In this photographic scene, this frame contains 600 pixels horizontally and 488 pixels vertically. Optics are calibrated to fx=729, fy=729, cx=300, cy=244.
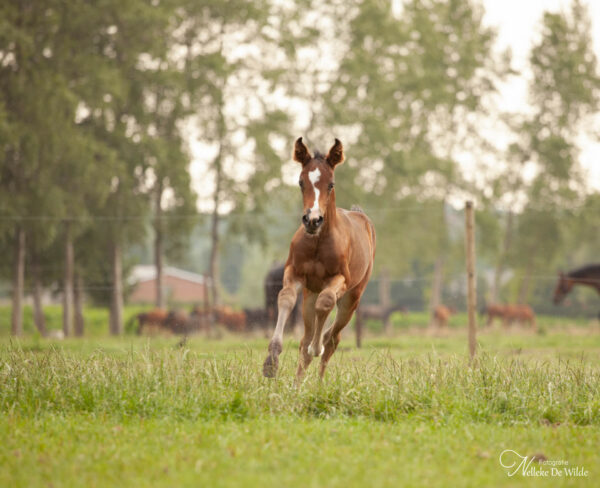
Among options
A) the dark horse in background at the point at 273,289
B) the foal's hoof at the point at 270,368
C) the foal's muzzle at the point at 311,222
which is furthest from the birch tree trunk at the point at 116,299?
the foal's hoof at the point at 270,368

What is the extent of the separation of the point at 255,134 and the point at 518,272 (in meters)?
15.1

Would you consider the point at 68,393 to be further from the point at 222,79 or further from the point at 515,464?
the point at 222,79

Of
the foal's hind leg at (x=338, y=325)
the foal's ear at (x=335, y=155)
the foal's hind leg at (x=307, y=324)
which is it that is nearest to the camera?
the foal's ear at (x=335, y=155)

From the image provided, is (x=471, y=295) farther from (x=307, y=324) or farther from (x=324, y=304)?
(x=324, y=304)

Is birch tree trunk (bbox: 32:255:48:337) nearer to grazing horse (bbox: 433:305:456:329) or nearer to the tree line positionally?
the tree line

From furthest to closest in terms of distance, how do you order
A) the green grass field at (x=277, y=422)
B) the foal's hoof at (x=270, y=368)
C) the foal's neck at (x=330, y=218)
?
1. the foal's neck at (x=330, y=218)
2. the foal's hoof at (x=270, y=368)
3. the green grass field at (x=277, y=422)

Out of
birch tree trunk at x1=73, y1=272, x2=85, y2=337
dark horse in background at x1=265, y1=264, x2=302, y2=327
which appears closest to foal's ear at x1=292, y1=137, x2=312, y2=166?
dark horse in background at x1=265, y1=264, x2=302, y2=327

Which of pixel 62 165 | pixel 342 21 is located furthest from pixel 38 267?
pixel 342 21

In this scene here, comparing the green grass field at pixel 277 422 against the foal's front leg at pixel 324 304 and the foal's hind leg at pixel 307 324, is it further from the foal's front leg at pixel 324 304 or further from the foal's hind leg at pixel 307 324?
the foal's front leg at pixel 324 304

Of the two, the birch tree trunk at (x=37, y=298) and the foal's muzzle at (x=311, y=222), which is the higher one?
the foal's muzzle at (x=311, y=222)

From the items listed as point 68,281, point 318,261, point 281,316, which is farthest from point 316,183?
point 68,281

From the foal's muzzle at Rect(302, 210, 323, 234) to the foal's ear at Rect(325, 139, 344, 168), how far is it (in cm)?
90

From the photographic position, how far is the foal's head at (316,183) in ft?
22.3

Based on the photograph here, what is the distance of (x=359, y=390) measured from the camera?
258 inches
